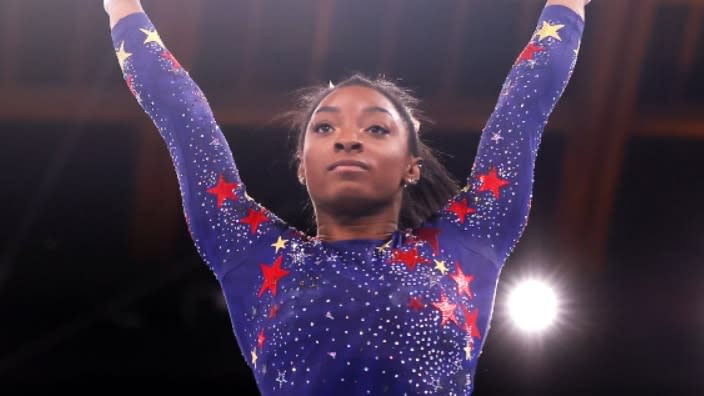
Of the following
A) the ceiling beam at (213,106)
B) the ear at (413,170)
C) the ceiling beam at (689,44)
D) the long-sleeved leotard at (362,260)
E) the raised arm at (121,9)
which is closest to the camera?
the long-sleeved leotard at (362,260)

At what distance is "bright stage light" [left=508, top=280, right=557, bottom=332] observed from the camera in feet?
11.6

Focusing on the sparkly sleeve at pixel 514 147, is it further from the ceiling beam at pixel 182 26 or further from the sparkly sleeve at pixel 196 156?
the ceiling beam at pixel 182 26

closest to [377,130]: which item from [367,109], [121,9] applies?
[367,109]

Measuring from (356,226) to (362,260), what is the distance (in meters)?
0.12

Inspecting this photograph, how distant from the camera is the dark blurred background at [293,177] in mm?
3031

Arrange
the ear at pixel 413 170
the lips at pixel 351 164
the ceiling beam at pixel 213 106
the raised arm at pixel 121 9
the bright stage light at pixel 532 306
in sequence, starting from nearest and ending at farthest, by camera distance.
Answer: the lips at pixel 351 164 < the ear at pixel 413 170 < the raised arm at pixel 121 9 < the ceiling beam at pixel 213 106 < the bright stage light at pixel 532 306

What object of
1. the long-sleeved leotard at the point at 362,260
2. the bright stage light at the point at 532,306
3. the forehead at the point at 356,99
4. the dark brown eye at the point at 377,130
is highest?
the forehead at the point at 356,99

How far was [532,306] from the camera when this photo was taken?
362 centimetres

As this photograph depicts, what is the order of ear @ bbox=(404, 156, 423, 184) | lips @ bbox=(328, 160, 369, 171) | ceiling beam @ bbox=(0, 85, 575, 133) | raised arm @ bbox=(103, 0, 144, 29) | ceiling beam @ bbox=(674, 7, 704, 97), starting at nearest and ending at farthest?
lips @ bbox=(328, 160, 369, 171) < ear @ bbox=(404, 156, 423, 184) < raised arm @ bbox=(103, 0, 144, 29) < ceiling beam @ bbox=(674, 7, 704, 97) < ceiling beam @ bbox=(0, 85, 575, 133)

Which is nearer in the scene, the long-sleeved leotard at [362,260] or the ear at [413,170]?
the long-sleeved leotard at [362,260]

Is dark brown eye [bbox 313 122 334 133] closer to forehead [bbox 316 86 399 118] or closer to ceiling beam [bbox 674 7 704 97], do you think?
forehead [bbox 316 86 399 118]

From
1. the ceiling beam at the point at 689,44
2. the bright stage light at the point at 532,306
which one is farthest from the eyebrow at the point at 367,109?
the bright stage light at the point at 532,306

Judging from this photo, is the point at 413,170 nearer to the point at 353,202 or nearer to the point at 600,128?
the point at 353,202

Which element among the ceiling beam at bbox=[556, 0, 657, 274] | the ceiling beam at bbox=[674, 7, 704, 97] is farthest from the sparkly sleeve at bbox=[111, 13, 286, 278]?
the ceiling beam at bbox=[674, 7, 704, 97]
